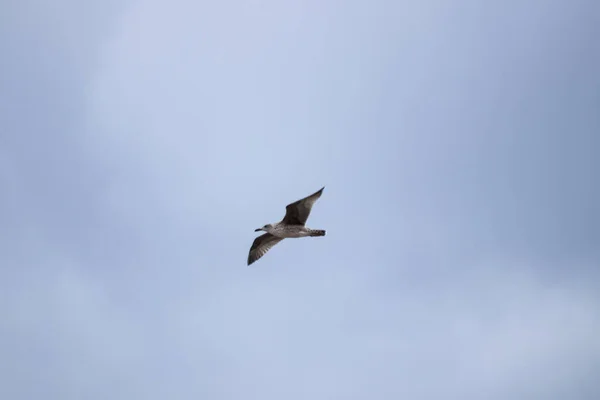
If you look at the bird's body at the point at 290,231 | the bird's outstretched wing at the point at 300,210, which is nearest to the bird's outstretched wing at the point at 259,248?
the bird's body at the point at 290,231

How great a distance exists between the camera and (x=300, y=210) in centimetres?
4016

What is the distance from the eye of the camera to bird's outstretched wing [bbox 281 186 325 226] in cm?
3931

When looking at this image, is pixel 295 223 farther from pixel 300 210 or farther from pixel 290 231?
pixel 300 210

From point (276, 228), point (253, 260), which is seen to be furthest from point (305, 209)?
point (253, 260)

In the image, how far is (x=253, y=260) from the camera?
46812mm

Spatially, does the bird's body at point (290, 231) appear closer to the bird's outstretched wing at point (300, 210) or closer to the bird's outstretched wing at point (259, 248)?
the bird's outstretched wing at point (300, 210)

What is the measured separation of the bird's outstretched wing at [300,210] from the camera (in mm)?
39312

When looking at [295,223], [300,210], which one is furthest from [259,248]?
[300,210]

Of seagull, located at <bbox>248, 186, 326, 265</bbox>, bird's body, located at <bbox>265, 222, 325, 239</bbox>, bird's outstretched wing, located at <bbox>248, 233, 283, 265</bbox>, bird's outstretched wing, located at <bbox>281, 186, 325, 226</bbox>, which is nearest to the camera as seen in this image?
bird's outstretched wing, located at <bbox>281, 186, 325, 226</bbox>

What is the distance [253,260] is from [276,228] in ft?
18.4

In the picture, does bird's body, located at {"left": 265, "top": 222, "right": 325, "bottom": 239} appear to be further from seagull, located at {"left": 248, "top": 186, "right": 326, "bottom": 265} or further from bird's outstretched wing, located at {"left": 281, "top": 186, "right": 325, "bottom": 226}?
bird's outstretched wing, located at {"left": 281, "top": 186, "right": 325, "bottom": 226}

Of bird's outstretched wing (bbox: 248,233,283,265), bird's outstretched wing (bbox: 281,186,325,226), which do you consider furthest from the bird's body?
bird's outstretched wing (bbox: 248,233,283,265)

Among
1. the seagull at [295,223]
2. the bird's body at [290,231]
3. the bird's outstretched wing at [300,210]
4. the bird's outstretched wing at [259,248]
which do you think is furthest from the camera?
the bird's outstretched wing at [259,248]

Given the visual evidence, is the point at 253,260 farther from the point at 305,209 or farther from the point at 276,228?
the point at 305,209
